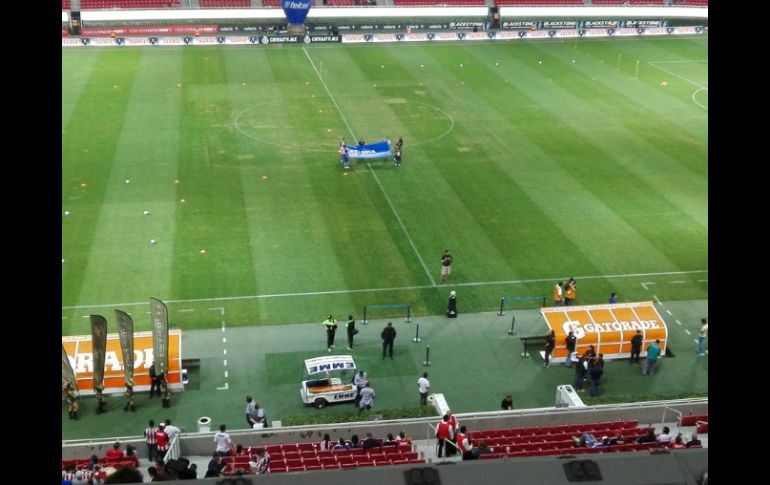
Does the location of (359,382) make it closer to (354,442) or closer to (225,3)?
(354,442)

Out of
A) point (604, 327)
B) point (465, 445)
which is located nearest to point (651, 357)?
point (604, 327)

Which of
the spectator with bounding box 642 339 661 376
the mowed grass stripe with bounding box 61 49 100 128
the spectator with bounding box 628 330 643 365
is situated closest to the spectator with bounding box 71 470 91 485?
the spectator with bounding box 642 339 661 376

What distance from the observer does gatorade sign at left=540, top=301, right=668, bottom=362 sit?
28.0 m

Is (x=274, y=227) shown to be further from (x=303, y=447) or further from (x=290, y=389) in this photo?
(x=303, y=447)

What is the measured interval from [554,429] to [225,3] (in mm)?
59458

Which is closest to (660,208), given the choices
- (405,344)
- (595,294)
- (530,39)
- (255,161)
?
(595,294)

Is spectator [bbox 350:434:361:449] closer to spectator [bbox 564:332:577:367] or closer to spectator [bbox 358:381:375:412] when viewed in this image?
spectator [bbox 358:381:375:412]

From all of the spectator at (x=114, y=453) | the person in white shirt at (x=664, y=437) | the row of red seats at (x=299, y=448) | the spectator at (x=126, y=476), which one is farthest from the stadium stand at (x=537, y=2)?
the spectator at (x=126, y=476)

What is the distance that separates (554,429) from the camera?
22.1 meters

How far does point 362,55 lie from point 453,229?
106ft

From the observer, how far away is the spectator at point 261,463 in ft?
61.7

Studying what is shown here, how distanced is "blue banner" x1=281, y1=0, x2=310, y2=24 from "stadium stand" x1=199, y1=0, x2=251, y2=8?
4.94 meters

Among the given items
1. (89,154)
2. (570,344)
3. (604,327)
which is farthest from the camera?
(89,154)

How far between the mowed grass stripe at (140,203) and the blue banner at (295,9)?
52.3ft
